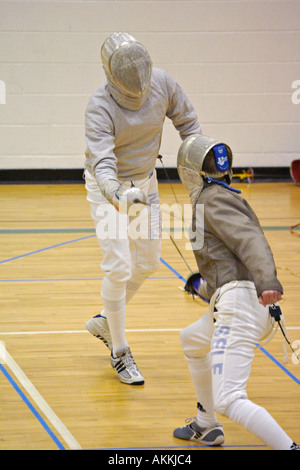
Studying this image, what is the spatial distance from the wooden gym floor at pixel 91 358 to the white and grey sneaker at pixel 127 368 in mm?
45

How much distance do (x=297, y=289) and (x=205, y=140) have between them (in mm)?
2537

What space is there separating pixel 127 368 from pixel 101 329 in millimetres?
324

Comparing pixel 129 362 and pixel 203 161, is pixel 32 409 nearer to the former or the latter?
pixel 129 362

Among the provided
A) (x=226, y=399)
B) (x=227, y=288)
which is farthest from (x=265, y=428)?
(x=227, y=288)

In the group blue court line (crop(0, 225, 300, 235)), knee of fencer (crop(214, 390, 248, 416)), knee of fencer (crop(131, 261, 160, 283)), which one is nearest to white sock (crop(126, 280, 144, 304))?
knee of fencer (crop(131, 261, 160, 283))

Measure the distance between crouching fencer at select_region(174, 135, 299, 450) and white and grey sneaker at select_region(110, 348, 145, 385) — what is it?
70cm

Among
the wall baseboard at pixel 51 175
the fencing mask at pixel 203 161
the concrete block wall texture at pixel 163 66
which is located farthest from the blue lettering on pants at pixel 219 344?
the concrete block wall texture at pixel 163 66

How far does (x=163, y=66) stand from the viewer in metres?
8.91

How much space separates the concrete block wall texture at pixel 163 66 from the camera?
8.66 meters

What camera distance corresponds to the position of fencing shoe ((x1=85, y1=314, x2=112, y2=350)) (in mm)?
3629

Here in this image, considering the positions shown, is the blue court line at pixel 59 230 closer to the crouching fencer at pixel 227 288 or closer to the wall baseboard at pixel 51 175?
the wall baseboard at pixel 51 175

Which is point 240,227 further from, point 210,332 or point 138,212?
point 138,212

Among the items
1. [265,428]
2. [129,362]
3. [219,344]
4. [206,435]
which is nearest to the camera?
[265,428]

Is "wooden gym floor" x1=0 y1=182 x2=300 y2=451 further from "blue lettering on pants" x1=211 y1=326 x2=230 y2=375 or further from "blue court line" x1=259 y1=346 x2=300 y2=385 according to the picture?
"blue lettering on pants" x1=211 y1=326 x2=230 y2=375
